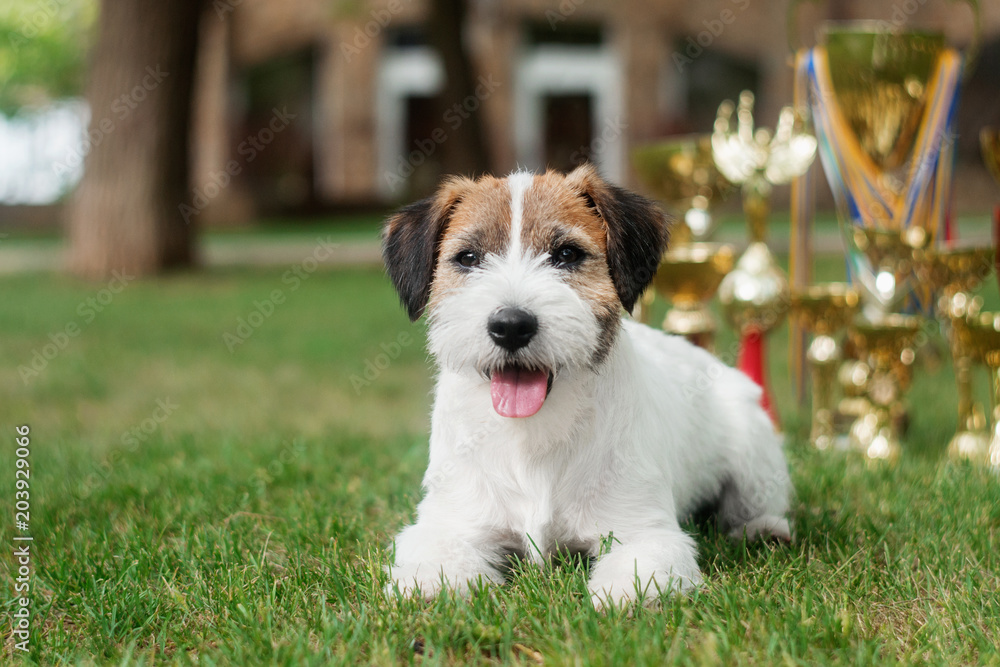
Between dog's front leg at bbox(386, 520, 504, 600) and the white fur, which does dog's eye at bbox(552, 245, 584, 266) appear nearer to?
the white fur

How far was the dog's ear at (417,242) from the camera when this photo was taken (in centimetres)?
332

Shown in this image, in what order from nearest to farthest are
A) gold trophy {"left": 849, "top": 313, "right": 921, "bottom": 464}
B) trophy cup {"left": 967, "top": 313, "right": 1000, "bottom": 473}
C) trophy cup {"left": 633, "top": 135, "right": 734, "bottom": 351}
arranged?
trophy cup {"left": 967, "top": 313, "right": 1000, "bottom": 473} → gold trophy {"left": 849, "top": 313, "right": 921, "bottom": 464} → trophy cup {"left": 633, "top": 135, "right": 734, "bottom": 351}

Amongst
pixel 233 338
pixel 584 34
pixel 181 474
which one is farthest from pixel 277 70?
pixel 181 474

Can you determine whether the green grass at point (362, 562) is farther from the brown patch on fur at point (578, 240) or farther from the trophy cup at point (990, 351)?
the brown patch on fur at point (578, 240)

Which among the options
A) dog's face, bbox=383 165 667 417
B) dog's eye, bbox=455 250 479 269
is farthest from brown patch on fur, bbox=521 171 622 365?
dog's eye, bbox=455 250 479 269

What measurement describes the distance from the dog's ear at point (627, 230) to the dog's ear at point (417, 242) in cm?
46

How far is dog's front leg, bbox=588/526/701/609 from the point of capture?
9.46 ft

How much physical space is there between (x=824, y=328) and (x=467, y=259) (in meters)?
2.96

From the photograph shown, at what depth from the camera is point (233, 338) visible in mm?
10094

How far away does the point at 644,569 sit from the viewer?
2.96 metres

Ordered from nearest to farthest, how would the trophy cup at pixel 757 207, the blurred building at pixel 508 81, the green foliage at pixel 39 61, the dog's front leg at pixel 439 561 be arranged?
the dog's front leg at pixel 439 561
the trophy cup at pixel 757 207
the blurred building at pixel 508 81
the green foliage at pixel 39 61

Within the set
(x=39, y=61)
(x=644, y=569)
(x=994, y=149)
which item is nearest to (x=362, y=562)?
(x=644, y=569)

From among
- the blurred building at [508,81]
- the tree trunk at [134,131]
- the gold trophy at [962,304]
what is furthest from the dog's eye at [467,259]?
the blurred building at [508,81]

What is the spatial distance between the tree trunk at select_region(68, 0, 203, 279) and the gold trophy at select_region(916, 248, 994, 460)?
11.4 metres
